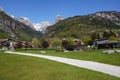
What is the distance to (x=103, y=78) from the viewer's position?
15.7m

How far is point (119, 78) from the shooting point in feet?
50.4

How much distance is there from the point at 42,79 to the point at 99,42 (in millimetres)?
101482

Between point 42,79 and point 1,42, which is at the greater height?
point 1,42

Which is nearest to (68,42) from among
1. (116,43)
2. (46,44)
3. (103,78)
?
(46,44)

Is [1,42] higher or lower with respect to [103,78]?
higher

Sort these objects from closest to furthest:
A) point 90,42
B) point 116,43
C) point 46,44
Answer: point 116,43
point 90,42
point 46,44

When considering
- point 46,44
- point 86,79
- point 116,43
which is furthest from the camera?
point 46,44

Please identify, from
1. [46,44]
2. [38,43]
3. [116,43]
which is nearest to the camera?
[116,43]

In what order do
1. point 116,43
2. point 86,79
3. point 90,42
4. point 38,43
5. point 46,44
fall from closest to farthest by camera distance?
point 86,79 < point 116,43 < point 90,42 < point 46,44 < point 38,43

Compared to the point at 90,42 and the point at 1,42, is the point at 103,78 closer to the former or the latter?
the point at 90,42

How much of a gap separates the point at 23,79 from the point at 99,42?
101725 millimetres

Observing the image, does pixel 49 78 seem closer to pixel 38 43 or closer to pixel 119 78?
pixel 119 78

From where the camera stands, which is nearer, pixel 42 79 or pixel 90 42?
pixel 42 79

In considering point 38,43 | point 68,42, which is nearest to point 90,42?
point 68,42
